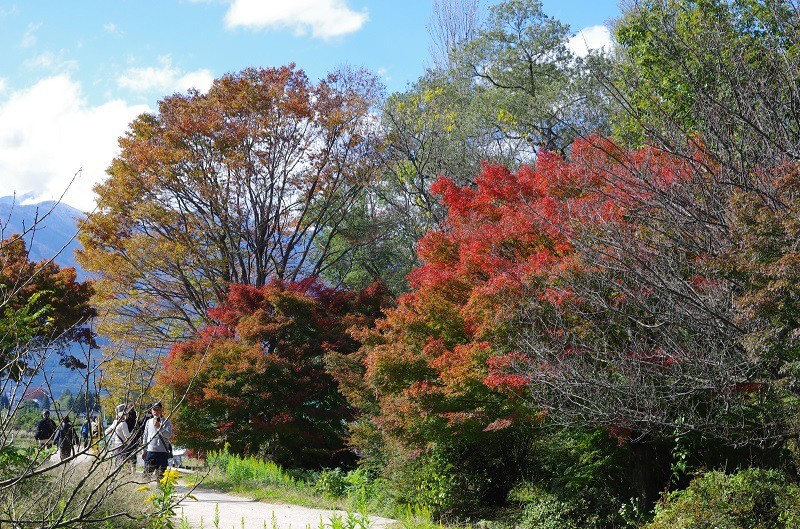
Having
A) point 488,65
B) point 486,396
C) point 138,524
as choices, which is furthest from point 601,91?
point 138,524

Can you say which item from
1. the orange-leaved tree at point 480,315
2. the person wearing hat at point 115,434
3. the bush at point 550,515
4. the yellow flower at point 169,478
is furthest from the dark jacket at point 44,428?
the person wearing hat at point 115,434

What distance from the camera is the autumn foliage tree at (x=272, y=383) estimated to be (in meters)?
16.2

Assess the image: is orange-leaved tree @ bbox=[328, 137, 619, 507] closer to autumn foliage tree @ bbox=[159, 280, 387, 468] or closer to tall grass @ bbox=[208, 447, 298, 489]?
tall grass @ bbox=[208, 447, 298, 489]

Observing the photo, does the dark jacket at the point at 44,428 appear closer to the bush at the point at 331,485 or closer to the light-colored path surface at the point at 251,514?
the light-colored path surface at the point at 251,514

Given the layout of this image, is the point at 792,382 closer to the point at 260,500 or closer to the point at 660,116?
the point at 660,116

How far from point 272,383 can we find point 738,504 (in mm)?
10845

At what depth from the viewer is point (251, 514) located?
33.1 feet

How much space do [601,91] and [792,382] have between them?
18.2m

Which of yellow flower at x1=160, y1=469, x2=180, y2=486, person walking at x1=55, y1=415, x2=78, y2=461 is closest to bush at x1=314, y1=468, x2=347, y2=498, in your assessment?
yellow flower at x1=160, y1=469, x2=180, y2=486

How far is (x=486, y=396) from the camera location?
9758mm

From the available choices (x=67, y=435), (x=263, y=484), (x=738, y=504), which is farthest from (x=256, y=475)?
(x=67, y=435)

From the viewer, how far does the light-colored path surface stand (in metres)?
9.05

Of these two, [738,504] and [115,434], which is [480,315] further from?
[115,434]

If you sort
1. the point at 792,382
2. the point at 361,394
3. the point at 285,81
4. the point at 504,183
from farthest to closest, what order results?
the point at 285,81, the point at 361,394, the point at 504,183, the point at 792,382
